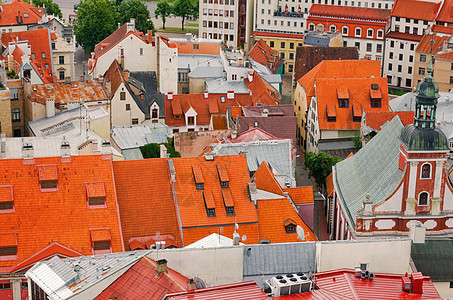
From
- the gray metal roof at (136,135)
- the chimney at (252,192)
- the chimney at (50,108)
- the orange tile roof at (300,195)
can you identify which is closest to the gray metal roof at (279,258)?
the chimney at (252,192)

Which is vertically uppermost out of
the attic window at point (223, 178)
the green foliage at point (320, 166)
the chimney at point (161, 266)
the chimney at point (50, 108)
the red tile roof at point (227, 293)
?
the chimney at point (50, 108)

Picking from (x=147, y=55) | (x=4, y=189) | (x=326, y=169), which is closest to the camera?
(x=4, y=189)

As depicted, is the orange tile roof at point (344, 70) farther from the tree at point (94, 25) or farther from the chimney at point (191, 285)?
the chimney at point (191, 285)

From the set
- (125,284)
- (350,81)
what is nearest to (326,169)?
(350,81)

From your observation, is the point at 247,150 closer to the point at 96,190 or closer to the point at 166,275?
the point at 96,190

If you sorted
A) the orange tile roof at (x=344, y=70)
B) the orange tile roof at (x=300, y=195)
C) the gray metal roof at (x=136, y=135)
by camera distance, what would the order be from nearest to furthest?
1. the orange tile roof at (x=300, y=195)
2. the gray metal roof at (x=136, y=135)
3. the orange tile roof at (x=344, y=70)

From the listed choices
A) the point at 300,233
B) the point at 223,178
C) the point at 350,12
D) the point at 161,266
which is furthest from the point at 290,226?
the point at 350,12
